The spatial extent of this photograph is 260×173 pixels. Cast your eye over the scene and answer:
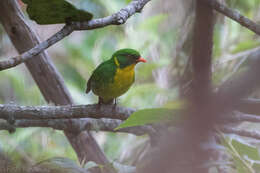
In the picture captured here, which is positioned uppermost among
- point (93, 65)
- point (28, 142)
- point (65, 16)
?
point (65, 16)

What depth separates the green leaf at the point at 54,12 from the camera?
127 cm

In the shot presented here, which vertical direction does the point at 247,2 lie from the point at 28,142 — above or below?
above

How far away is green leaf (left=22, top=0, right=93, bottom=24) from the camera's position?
1268 millimetres

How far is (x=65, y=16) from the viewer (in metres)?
1.37

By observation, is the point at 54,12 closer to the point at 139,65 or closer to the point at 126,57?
the point at 126,57

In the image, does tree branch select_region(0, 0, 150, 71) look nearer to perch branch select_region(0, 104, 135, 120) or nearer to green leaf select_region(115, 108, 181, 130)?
green leaf select_region(115, 108, 181, 130)

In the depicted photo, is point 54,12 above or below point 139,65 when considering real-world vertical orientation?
above

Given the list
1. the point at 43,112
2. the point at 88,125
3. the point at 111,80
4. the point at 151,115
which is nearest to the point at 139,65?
the point at 111,80

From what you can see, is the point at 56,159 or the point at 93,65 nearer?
the point at 56,159

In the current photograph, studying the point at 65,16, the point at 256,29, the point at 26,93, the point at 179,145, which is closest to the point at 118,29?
the point at 26,93

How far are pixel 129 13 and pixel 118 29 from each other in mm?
3022

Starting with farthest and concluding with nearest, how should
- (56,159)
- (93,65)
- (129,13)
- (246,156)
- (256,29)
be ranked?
1. (93,65)
2. (256,29)
3. (129,13)
4. (56,159)
5. (246,156)

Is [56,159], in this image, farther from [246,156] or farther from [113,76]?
[113,76]

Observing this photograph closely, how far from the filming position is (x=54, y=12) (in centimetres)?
Answer: 132
